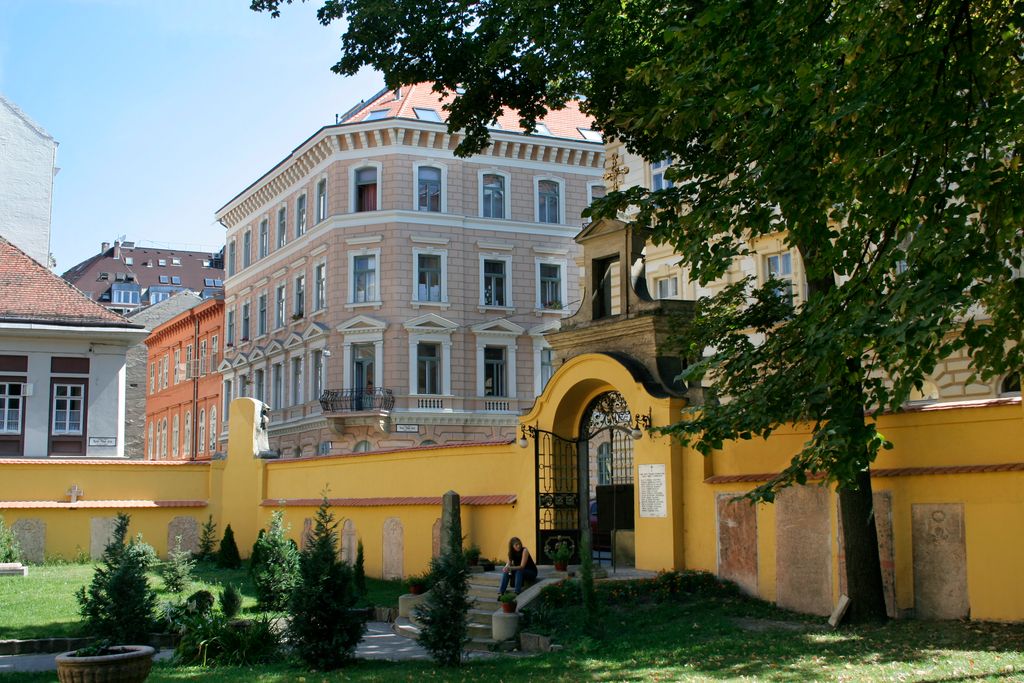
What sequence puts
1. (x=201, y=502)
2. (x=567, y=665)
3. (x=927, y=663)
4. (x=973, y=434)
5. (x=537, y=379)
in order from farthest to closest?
(x=537, y=379)
(x=201, y=502)
(x=973, y=434)
(x=567, y=665)
(x=927, y=663)

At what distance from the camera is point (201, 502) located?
31562 mm

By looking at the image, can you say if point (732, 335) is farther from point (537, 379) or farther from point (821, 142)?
point (537, 379)

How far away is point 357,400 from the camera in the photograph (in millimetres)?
42938

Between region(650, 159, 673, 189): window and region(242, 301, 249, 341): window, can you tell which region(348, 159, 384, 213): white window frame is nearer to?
region(242, 301, 249, 341): window

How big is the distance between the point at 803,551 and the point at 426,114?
111 ft

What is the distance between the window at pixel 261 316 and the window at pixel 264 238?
6.79ft

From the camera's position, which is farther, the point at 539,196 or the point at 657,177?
the point at 539,196

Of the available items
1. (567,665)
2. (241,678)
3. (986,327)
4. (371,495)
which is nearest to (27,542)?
(371,495)

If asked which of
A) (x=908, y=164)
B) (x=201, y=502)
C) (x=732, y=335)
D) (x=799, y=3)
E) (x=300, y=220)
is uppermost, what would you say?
(x=300, y=220)

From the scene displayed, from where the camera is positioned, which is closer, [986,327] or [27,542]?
[986,327]

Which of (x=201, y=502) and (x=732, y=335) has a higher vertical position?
(x=732, y=335)

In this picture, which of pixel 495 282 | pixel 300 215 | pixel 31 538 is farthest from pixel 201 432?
pixel 31 538

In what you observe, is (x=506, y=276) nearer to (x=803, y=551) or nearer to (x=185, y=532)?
(x=185, y=532)

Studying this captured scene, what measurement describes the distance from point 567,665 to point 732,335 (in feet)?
16.5
